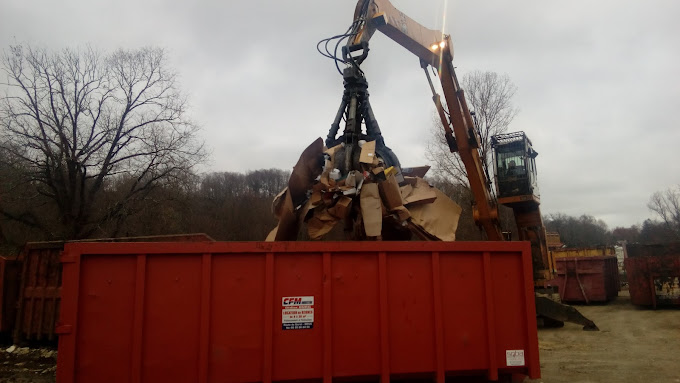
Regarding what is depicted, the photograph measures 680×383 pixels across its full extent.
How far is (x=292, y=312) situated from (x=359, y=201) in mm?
2174

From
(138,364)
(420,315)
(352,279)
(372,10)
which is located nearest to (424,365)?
(420,315)

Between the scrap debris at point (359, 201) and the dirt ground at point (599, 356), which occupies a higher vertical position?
the scrap debris at point (359, 201)

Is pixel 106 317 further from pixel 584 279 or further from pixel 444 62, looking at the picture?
pixel 584 279

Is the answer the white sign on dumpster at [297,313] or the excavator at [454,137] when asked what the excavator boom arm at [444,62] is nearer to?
the excavator at [454,137]

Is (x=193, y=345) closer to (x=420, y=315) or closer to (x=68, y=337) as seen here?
(x=68, y=337)

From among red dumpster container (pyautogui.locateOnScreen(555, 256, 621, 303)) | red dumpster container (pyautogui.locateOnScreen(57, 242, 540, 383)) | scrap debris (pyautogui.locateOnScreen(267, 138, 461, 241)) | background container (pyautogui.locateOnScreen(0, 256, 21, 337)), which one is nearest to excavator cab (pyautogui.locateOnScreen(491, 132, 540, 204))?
red dumpster container (pyautogui.locateOnScreen(555, 256, 621, 303))

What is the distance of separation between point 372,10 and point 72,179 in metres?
16.8

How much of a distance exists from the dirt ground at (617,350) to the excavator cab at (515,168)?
3455 millimetres

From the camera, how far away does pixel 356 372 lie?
12.2ft

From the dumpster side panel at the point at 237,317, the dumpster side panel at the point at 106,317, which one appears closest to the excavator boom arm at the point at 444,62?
the dumpster side panel at the point at 237,317

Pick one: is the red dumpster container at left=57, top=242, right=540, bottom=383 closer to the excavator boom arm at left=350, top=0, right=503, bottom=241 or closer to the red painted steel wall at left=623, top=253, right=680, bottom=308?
the excavator boom arm at left=350, top=0, right=503, bottom=241

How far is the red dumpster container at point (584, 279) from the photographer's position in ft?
48.0

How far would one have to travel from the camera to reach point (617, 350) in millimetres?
7891

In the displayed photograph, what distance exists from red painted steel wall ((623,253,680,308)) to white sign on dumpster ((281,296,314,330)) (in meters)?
13.2
